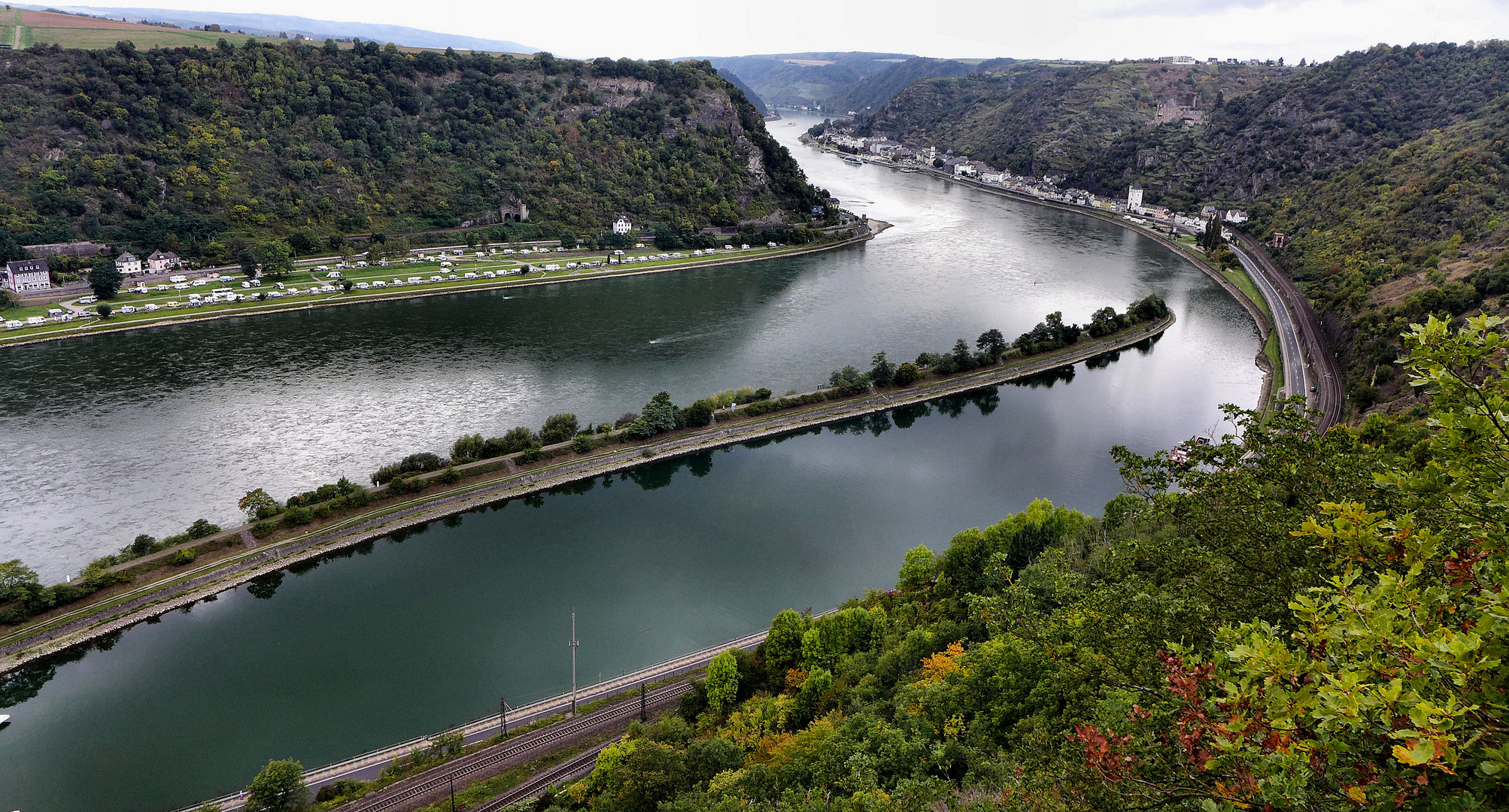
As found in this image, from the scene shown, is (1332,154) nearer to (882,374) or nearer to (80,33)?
(882,374)

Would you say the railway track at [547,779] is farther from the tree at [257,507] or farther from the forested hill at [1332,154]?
the forested hill at [1332,154]

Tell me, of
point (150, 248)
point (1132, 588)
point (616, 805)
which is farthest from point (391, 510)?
point (150, 248)

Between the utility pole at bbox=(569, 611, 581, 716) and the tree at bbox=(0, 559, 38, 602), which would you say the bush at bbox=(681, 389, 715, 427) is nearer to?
the utility pole at bbox=(569, 611, 581, 716)

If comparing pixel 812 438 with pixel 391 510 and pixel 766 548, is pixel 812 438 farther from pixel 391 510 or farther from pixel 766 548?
pixel 391 510

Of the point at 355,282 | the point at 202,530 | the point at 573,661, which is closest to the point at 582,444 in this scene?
the point at 573,661

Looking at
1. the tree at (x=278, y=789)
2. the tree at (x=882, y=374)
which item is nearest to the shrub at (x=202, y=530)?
the tree at (x=278, y=789)

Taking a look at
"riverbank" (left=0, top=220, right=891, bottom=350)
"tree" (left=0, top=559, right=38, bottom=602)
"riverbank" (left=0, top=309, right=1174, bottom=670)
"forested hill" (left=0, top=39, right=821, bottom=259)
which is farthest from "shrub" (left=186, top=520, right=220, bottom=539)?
"forested hill" (left=0, top=39, right=821, bottom=259)
